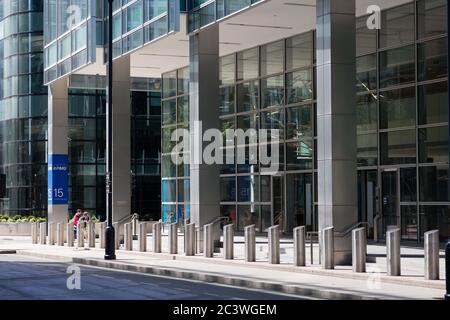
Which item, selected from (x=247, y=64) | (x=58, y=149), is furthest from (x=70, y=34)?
(x=247, y=64)

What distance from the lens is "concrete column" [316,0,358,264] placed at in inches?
912

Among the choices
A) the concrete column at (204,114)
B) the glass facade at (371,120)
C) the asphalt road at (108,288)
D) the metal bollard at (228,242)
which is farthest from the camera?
the concrete column at (204,114)

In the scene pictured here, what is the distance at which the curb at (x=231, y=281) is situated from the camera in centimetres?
1714

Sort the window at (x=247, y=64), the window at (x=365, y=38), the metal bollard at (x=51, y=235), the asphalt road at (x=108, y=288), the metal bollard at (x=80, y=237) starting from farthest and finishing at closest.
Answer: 1. the metal bollard at (x=51, y=235)
2. the window at (x=247, y=64)
3. the metal bollard at (x=80, y=237)
4. the window at (x=365, y=38)
5. the asphalt road at (x=108, y=288)

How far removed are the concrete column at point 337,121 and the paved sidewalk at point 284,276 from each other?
1.52 metres

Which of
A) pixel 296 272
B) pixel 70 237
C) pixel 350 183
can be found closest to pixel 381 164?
pixel 350 183

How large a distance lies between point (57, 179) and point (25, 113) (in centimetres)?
2293

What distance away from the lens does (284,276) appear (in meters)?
21.2

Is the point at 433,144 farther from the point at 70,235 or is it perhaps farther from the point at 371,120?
the point at 70,235

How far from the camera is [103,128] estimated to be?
64062 mm

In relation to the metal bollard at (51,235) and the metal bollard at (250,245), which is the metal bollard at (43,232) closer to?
the metal bollard at (51,235)

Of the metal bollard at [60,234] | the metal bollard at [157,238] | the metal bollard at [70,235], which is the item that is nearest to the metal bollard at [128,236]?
the metal bollard at [157,238]

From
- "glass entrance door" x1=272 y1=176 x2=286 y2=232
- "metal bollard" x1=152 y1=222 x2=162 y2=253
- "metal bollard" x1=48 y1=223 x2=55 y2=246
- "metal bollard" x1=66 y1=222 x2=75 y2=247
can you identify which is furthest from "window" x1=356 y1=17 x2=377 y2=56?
"metal bollard" x1=48 y1=223 x2=55 y2=246

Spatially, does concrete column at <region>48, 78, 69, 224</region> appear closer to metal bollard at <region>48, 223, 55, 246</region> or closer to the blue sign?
the blue sign
